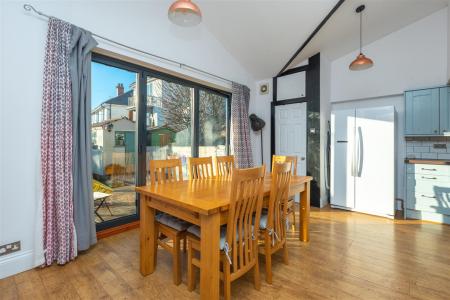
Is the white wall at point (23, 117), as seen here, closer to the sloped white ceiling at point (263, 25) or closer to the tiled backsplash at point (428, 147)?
the sloped white ceiling at point (263, 25)

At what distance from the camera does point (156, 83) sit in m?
3.22

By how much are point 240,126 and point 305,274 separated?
2.86 m

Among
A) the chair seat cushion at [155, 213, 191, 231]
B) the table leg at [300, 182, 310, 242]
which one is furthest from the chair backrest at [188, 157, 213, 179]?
the table leg at [300, 182, 310, 242]

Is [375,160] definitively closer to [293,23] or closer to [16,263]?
[293,23]

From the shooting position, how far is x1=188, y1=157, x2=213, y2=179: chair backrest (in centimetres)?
250

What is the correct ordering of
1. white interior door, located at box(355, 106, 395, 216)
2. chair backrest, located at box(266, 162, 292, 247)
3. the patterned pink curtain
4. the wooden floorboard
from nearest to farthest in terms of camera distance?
the wooden floorboard < chair backrest, located at box(266, 162, 292, 247) < the patterned pink curtain < white interior door, located at box(355, 106, 395, 216)

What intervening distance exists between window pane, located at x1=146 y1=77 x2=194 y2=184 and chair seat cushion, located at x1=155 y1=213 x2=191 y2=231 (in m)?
1.23

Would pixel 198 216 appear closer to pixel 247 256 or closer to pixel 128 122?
pixel 247 256

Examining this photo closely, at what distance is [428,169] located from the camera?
319 cm

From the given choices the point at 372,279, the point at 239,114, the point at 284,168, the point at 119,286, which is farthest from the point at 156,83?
the point at 372,279

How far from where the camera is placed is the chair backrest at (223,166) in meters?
2.78

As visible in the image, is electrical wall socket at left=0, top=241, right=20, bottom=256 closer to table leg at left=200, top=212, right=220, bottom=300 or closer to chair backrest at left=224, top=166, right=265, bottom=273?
table leg at left=200, top=212, right=220, bottom=300

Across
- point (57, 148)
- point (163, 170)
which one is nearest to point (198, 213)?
point (163, 170)

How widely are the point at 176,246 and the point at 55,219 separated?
1.26 metres
